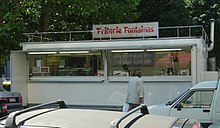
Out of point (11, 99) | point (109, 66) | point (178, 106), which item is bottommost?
point (11, 99)

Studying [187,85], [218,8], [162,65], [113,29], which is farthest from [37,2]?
[218,8]

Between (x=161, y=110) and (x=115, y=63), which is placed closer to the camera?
(x=161, y=110)

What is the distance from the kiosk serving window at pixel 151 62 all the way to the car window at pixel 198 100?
530 centimetres

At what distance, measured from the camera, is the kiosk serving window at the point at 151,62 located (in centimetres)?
1468

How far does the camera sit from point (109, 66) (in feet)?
51.3

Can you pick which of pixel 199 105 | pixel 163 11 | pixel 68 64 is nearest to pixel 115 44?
pixel 68 64

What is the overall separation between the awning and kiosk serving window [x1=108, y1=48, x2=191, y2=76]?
1.41 ft

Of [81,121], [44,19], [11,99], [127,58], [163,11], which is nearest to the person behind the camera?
[81,121]

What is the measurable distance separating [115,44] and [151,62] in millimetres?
1533

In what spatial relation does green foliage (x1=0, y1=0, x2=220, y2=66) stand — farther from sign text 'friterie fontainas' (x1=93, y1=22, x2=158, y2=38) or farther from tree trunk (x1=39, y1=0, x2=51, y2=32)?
sign text 'friterie fontainas' (x1=93, y1=22, x2=158, y2=38)

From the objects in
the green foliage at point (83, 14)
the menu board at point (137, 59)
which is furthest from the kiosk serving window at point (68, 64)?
the green foliage at point (83, 14)

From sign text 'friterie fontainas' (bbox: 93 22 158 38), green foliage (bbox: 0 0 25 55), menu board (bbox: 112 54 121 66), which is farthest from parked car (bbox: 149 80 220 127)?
green foliage (bbox: 0 0 25 55)

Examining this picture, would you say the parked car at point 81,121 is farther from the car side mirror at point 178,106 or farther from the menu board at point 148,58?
the menu board at point 148,58

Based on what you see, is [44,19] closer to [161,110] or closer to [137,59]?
[137,59]
